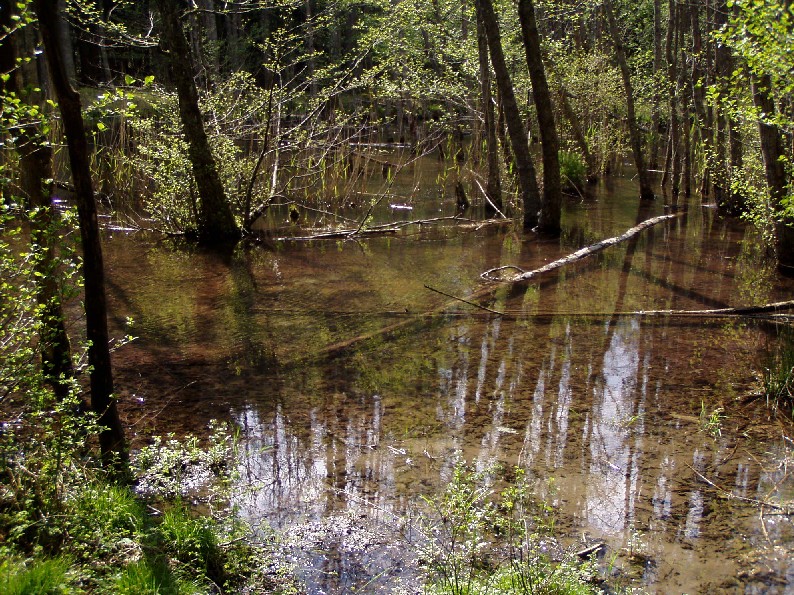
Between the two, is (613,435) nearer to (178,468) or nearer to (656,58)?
(178,468)

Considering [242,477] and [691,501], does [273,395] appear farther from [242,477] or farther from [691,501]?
[691,501]

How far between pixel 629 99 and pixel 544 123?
18.2 ft

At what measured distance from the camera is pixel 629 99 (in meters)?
16.4

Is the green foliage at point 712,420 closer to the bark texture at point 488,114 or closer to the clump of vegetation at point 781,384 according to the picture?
the clump of vegetation at point 781,384

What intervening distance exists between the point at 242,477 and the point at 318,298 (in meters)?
4.49

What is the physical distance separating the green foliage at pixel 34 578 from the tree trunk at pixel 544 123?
33.8ft

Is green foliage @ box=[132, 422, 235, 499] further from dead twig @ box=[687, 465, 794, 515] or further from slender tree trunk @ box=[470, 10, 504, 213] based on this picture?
slender tree trunk @ box=[470, 10, 504, 213]

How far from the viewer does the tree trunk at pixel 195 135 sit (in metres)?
10.7

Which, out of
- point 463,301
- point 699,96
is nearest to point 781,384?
point 463,301

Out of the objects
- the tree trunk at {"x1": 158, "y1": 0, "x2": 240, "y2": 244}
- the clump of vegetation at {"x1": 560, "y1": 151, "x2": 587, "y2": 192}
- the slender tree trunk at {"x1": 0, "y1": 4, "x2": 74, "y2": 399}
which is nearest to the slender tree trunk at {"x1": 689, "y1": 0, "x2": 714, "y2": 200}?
the clump of vegetation at {"x1": 560, "y1": 151, "x2": 587, "y2": 192}

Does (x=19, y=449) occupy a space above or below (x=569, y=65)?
below

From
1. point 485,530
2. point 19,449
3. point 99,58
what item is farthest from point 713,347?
point 99,58

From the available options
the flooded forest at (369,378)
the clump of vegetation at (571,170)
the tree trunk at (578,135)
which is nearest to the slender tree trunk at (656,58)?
the tree trunk at (578,135)

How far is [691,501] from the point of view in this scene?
4246mm
